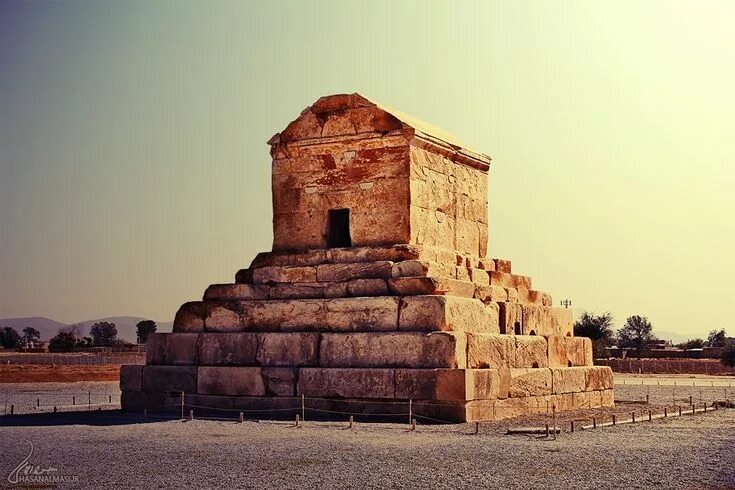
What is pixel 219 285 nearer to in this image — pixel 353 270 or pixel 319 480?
pixel 353 270

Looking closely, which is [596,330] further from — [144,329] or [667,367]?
[144,329]

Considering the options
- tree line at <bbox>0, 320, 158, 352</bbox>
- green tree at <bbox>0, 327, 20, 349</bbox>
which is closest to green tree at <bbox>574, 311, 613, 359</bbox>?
tree line at <bbox>0, 320, 158, 352</bbox>

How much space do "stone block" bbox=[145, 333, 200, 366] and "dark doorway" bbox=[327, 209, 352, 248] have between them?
2.71m

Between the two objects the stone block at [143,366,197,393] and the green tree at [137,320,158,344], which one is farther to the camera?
the green tree at [137,320,158,344]

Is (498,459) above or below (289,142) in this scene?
below

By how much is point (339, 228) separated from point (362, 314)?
2.41 metres

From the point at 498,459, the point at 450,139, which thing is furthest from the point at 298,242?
the point at 498,459

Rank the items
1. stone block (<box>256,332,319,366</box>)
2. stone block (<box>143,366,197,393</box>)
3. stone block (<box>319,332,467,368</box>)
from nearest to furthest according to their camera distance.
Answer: stone block (<box>319,332,467,368</box>) < stone block (<box>256,332,319,366</box>) < stone block (<box>143,366,197,393</box>)

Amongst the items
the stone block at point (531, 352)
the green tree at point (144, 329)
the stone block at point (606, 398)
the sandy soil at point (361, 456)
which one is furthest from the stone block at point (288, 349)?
the green tree at point (144, 329)

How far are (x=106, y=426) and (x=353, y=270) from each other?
4.55m

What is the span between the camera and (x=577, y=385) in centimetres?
1770

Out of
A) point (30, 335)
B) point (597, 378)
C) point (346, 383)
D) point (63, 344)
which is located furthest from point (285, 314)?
point (30, 335)

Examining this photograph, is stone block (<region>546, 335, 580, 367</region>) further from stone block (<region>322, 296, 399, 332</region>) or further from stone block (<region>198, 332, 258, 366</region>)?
stone block (<region>198, 332, 258, 366</region>)

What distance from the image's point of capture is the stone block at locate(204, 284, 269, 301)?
16.7 metres
